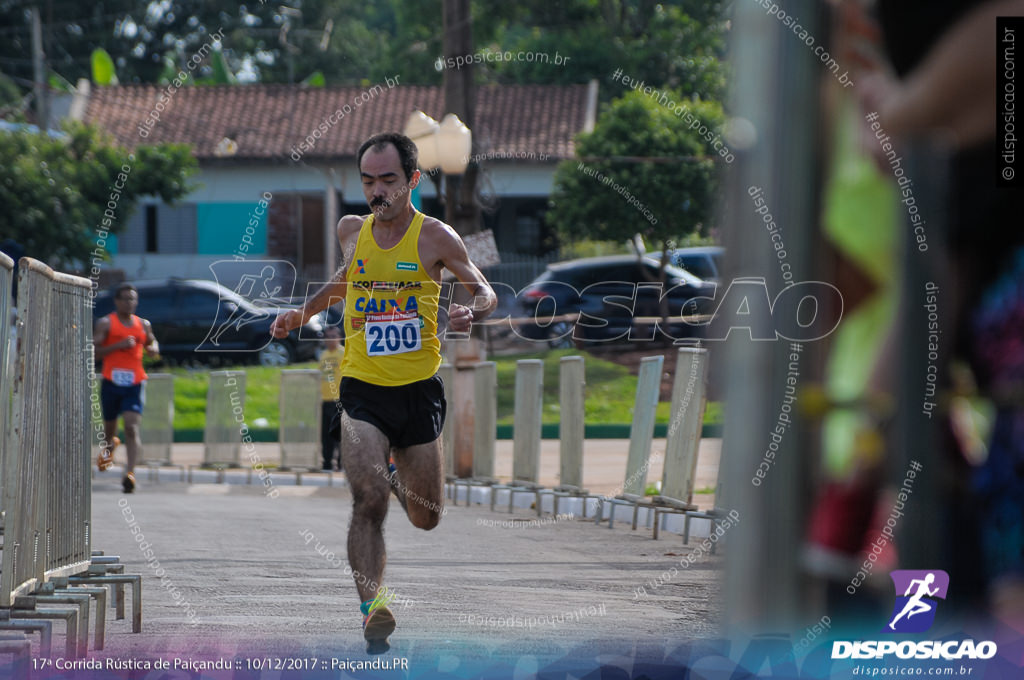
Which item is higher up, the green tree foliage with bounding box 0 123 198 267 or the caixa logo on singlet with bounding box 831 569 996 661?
the green tree foliage with bounding box 0 123 198 267

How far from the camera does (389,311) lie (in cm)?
548

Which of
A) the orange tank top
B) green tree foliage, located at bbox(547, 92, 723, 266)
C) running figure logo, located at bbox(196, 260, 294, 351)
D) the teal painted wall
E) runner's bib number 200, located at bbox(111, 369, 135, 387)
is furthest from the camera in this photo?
green tree foliage, located at bbox(547, 92, 723, 266)

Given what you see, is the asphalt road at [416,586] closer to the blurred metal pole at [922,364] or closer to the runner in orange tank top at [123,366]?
the blurred metal pole at [922,364]

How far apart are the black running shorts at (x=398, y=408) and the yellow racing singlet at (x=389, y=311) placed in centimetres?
3

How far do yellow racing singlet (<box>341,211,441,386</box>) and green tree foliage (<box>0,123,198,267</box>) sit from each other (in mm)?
18290

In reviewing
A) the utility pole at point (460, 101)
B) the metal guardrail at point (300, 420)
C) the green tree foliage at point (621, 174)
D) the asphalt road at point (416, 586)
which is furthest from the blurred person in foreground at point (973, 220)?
the green tree foliage at point (621, 174)

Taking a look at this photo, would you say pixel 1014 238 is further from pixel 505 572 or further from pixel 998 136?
pixel 505 572

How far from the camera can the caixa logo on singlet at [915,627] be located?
2.24 meters

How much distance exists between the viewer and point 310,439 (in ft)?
54.1

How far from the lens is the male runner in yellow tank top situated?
17.8 feet

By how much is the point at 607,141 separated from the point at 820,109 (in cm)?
1923

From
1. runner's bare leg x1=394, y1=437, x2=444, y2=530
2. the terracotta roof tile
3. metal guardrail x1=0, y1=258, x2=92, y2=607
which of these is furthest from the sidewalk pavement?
metal guardrail x1=0, y1=258, x2=92, y2=607

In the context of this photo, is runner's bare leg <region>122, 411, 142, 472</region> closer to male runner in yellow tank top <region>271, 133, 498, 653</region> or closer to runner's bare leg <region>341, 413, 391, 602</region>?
male runner in yellow tank top <region>271, 133, 498, 653</region>

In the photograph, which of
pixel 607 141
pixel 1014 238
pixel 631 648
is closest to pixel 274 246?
pixel 631 648
